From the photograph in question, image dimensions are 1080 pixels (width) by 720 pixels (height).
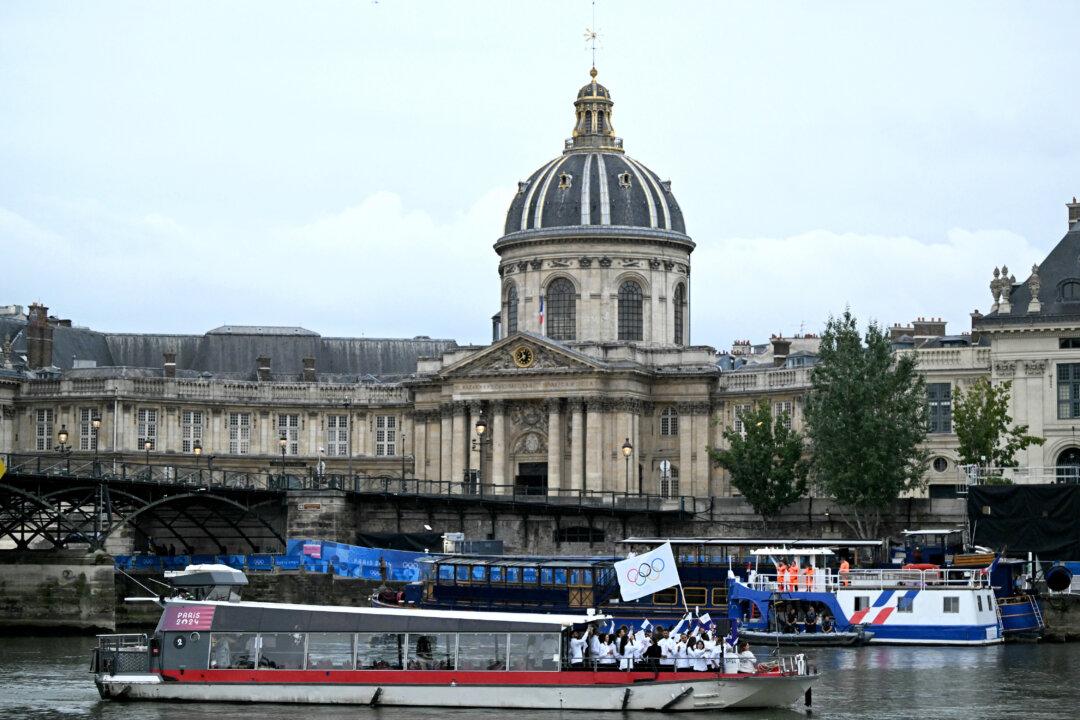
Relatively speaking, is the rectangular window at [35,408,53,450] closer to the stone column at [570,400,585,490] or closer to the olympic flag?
the stone column at [570,400,585,490]

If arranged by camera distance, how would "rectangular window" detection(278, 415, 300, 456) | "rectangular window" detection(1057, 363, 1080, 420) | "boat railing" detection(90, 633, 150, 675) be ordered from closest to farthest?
"boat railing" detection(90, 633, 150, 675), "rectangular window" detection(1057, 363, 1080, 420), "rectangular window" detection(278, 415, 300, 456)

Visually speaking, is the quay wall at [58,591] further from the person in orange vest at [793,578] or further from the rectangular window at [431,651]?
the rectangular window at [431,651]

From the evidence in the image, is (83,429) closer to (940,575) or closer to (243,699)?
(940,575)

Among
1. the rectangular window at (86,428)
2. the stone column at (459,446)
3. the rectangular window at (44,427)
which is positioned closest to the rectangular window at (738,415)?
the stone column at (459,446)

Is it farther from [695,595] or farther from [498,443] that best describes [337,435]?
[695,595]

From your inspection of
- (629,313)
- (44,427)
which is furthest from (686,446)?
(44,427)

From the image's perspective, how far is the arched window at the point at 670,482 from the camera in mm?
146500

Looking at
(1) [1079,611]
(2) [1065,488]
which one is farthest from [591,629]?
(2) [1065,488]

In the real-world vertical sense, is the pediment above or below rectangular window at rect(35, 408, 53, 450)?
above

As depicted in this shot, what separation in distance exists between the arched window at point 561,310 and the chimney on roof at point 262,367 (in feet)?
69.5

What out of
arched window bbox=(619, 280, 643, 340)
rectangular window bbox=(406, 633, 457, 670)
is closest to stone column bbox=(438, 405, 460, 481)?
arched window bbox=(619, 280, 643, 340)

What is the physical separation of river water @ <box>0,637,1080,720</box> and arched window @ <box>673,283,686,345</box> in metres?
62.4

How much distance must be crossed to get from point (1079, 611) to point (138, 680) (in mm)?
44118

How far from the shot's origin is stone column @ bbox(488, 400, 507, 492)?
14825 cm
